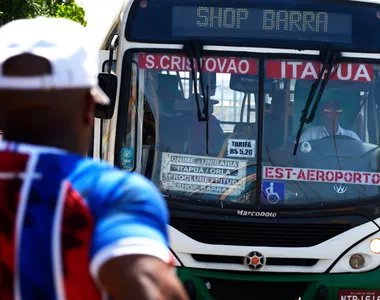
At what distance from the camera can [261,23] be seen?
21.2 ft

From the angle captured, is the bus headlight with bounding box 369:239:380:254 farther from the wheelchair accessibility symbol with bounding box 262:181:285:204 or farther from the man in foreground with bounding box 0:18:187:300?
the man in foreground with bounding box 0:18:187:300

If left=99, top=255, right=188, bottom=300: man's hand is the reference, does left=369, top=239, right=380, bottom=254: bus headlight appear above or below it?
below

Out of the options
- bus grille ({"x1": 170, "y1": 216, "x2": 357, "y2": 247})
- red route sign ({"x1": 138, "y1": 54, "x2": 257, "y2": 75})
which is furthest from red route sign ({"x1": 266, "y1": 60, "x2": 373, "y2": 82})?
bus grille ({"x1": 170, "y1": 216, "x2": 357, "y2": 247})

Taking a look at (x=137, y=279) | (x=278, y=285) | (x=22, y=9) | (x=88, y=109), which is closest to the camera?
(x=137, y=279)

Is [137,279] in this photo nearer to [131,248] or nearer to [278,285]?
[131,248]

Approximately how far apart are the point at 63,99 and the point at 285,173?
184 inches

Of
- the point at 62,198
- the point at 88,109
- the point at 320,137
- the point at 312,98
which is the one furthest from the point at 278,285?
the point at 62,198

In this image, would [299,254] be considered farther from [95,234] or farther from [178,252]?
[95,234]

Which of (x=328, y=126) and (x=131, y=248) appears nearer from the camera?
(x=131, y=248)

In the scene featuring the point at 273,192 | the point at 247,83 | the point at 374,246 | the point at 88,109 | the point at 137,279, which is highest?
the point at 88,109

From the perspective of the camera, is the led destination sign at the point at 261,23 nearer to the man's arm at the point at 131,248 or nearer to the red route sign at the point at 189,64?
the red route sign at the point at 189,64

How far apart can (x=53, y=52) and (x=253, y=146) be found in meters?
4.69

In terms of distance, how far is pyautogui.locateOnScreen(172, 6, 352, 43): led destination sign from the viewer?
6371mm

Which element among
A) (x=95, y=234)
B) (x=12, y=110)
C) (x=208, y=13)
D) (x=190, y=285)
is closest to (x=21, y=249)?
(x=95, y=234)
